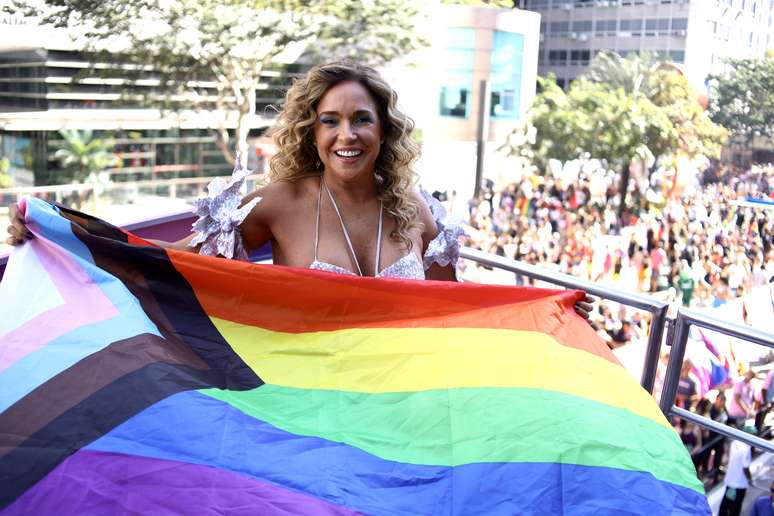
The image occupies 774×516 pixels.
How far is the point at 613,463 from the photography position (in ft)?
5.21

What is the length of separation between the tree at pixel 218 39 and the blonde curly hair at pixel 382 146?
18.1 metres

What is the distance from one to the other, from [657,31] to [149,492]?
117ft

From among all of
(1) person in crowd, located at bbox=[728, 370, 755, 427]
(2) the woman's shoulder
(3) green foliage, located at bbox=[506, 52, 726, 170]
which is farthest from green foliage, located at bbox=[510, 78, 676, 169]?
(2) the woman's shoulder

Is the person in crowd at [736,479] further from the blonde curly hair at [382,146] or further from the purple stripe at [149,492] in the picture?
the purple stripe at [149,492]

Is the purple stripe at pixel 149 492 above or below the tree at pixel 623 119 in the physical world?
Result: below

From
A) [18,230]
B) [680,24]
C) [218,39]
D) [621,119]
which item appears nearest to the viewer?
[18,230]

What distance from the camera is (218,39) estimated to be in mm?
21656

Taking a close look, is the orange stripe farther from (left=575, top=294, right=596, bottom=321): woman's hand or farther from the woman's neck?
the woman's neck

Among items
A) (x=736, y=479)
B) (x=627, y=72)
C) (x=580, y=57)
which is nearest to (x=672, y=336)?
(x=736, y=479)

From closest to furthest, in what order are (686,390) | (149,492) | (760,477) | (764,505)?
(149,492) → (686,390) → (760,477) → (764,505)

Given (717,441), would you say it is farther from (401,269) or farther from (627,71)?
(627,71)

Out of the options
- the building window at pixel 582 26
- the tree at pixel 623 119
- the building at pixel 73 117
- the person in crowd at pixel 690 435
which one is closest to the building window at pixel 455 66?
the tree at pixel 623 119

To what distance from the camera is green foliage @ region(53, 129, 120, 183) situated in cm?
1934

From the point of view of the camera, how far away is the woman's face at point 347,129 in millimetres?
2324
